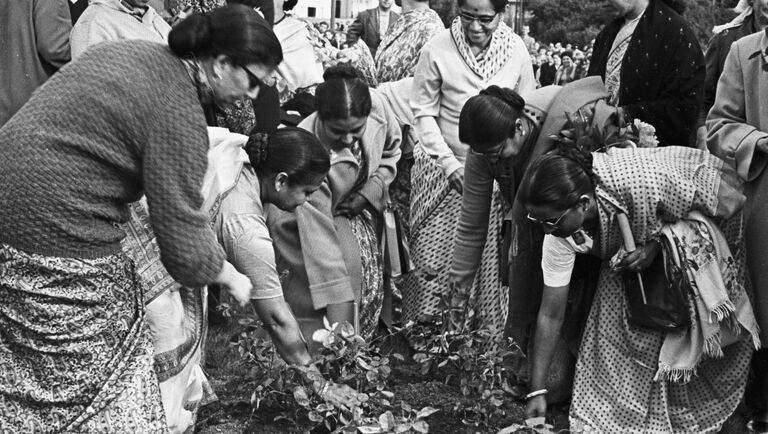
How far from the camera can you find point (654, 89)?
4.26 metres

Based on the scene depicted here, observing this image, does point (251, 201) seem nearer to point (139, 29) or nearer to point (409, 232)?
point (139, 29)

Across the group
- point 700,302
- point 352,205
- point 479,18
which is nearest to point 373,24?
point 479,18

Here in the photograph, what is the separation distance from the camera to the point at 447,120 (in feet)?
16.2

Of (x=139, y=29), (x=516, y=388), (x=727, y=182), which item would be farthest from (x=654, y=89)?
(x=139, y=29)

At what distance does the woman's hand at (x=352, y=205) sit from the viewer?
4.51 metres

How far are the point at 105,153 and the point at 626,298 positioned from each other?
2300mm

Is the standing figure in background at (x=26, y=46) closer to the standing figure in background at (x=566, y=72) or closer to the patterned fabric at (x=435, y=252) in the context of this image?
the patterned fabric at (x=435, y=252)

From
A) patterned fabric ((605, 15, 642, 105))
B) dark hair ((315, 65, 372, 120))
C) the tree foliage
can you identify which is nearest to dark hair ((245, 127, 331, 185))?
dark hair ((315, 65, 372, 120))

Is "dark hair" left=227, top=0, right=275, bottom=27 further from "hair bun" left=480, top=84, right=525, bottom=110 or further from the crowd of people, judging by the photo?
"hair bun" left=480, top=84, right=525, bottom=110

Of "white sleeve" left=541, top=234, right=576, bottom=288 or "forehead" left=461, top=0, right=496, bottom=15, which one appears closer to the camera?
"white sleeve" left=541, top=234, right=576, bottom=288

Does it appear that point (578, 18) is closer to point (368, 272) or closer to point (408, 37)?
point (408, 37)

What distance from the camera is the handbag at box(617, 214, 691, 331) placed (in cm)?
391

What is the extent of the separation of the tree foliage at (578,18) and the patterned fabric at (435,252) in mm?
16978

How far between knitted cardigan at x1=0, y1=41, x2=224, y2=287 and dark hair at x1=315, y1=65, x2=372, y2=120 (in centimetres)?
163
